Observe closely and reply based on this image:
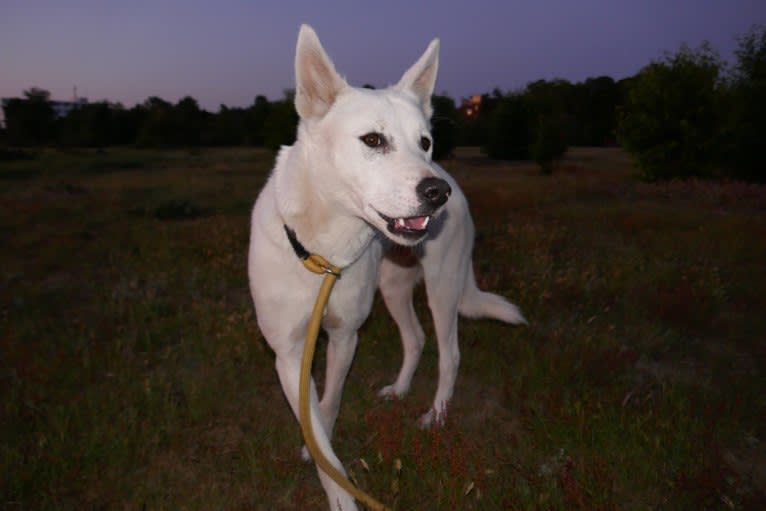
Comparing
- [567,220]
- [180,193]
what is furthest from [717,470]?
[180,193]

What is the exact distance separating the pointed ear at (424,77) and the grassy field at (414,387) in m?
2.18

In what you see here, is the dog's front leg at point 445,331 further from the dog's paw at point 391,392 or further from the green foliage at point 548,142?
the green foliage at point 548,142

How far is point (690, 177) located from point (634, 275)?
44.3 feet

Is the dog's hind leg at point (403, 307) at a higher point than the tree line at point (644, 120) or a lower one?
lower

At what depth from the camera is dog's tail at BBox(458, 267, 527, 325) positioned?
427cm

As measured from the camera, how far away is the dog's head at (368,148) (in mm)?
2428

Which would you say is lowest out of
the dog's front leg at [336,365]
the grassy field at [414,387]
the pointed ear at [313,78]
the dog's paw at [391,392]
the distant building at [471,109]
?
the dog's paw at [391,392]

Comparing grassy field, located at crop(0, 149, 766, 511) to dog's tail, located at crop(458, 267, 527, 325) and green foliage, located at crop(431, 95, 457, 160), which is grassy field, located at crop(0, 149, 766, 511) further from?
green foliage, located at crop(431, 95, 457, 160)

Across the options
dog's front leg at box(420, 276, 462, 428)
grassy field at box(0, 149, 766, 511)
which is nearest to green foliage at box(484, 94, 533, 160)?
grassy field at box(0, 149, 766, 511)

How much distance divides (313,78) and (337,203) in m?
0.74

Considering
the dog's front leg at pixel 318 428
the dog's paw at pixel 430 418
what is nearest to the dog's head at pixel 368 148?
the dog's front leg at pixel 318 428

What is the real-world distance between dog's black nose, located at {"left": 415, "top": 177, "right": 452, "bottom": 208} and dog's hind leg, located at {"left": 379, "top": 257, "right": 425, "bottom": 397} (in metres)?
1.97

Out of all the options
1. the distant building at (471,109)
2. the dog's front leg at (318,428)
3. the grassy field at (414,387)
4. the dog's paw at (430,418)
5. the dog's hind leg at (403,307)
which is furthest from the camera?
the distant building at (471,109)

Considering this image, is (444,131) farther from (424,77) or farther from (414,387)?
(424,77)
